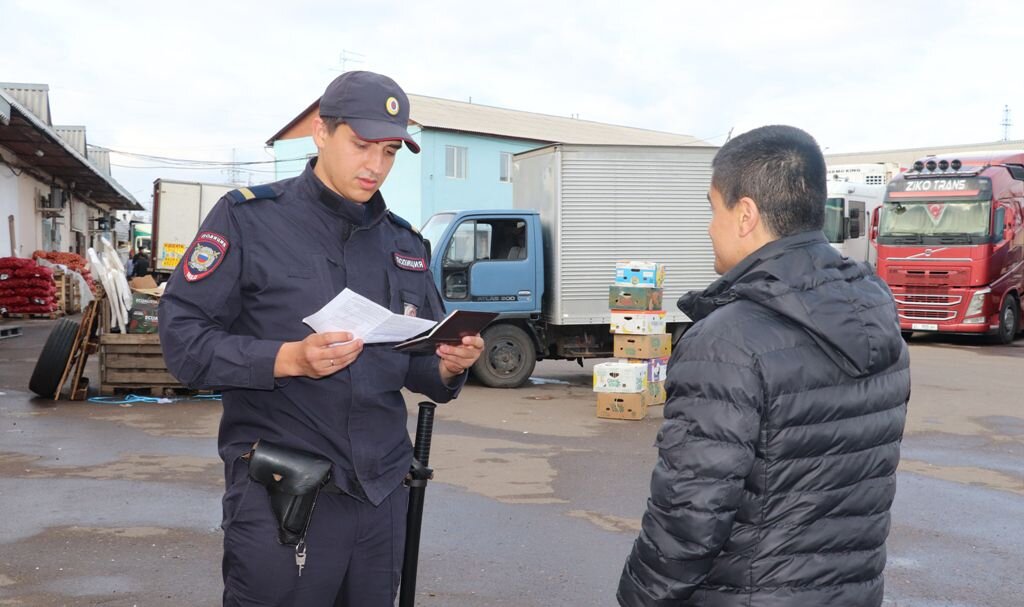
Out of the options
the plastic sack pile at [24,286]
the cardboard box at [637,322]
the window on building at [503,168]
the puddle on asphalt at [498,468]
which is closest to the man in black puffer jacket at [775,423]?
the puddle on asphalt at [498,468]

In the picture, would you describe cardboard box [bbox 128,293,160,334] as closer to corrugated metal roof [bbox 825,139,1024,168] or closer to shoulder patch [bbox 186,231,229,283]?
shoulder patch [bbox 186,231,229,283]

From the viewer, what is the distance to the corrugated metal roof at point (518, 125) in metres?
43.1

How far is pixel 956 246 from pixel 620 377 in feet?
40.9

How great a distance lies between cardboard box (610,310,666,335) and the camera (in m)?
11.5

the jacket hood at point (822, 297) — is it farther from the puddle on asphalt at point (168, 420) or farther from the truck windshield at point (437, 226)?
the truck windshield at point (437, 226)

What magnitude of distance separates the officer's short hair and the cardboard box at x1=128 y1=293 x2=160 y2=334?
32.7ft

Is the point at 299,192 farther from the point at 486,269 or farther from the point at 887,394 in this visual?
the point at 486,269

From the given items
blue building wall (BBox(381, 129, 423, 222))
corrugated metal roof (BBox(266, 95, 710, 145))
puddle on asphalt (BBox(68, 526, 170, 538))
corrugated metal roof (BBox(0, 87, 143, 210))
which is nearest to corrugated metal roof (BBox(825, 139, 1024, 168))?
corrugated metal roof (BBox(266, 95, 710, 145))

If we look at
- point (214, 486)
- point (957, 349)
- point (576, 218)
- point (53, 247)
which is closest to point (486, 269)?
point (576, 218)

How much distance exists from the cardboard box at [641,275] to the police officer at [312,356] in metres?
8.96

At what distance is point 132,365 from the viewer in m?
12.0

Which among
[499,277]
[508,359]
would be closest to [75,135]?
[499,277]

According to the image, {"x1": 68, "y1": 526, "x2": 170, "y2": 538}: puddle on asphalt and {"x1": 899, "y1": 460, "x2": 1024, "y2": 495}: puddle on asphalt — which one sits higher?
{"x1": 68, "y1": 526, "x2": 170, "y2": 538}: puddle on asphalt

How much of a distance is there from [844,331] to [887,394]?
299mm
